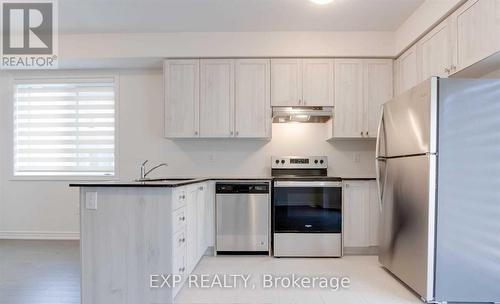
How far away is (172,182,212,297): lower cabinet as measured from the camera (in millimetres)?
2281

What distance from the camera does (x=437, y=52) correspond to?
2912 millimetres

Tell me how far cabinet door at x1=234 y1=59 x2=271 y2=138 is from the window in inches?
74.5

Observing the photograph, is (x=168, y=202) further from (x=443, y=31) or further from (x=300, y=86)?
(x=443, y=31)

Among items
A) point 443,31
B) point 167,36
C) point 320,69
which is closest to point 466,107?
point 443,31

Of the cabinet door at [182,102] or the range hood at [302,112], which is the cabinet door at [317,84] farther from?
the cabinet door at [182,102]

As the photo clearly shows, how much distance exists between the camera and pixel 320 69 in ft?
12.5

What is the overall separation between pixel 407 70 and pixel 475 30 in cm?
113

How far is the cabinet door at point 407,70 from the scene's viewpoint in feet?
11.0

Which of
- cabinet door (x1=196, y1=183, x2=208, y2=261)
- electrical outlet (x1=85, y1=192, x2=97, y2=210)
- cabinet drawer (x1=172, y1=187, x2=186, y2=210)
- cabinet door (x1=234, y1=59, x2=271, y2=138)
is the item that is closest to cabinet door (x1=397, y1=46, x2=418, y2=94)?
cabinet door (x1=234, y1=59, x2=271, y2=138)

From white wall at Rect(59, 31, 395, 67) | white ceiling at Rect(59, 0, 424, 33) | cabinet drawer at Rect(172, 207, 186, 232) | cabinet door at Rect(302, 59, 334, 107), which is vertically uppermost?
white ceiling at Rect(59, 0, 424, 33)

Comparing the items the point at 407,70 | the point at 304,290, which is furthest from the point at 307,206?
the point at 407,70

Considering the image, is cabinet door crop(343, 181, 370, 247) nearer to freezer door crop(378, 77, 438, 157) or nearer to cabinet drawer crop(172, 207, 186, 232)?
freezer door crop(378, 77, 438, 157)

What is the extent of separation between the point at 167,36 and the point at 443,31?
3049 millimetres

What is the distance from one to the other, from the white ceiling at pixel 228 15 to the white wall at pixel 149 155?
91 centimetres
